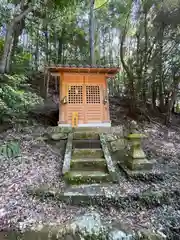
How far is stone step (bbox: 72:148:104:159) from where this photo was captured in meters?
4.54

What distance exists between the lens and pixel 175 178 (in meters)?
3.84

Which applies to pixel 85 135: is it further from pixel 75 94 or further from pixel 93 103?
pixel 75 94

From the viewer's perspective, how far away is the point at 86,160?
4.14 meters

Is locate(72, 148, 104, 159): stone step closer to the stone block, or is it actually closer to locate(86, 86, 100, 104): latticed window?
the stone block

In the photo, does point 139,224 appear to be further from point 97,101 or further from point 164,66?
point 164,66

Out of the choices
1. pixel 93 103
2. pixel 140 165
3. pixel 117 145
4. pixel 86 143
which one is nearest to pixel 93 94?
pixel 93 103

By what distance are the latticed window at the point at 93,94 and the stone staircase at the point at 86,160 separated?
1.29 metres

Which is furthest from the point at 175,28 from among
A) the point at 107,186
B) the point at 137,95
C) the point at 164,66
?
the point at 107,186

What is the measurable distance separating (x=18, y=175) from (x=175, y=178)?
3166mm

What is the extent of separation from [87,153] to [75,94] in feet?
7.76

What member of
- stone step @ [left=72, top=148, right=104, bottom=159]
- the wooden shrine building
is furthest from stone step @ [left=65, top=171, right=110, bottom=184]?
the wooden shrine building

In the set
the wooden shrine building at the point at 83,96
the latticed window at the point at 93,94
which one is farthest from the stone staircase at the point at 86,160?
the latticed window at the point at 93,94

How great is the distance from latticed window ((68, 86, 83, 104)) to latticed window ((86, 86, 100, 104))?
0.24 meters

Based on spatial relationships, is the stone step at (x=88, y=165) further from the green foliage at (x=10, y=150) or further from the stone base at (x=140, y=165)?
the green foliage at (x=10, y=150)
